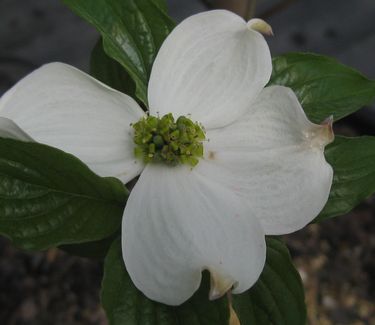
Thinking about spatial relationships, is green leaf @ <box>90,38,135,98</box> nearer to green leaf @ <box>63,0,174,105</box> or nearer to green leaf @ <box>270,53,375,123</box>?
green leaf @ <box>63,0,174,105</box>

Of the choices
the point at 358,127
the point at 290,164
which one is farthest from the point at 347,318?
the point at 290,164

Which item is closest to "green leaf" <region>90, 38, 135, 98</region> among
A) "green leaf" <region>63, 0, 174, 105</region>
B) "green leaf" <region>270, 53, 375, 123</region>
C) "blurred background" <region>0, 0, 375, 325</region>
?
"green leaf" <region>63, 0, 174, 105</region>

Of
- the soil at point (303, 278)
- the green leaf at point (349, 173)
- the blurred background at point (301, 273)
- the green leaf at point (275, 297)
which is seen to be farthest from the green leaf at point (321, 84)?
the soil at point (303, 278)

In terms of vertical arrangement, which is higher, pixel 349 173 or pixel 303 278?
pixel 349 173

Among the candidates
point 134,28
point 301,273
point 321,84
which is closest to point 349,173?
point 321,84

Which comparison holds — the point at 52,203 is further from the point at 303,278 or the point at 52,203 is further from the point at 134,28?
the point at 303,278

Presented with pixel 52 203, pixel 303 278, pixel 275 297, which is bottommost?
pixel 303 278
